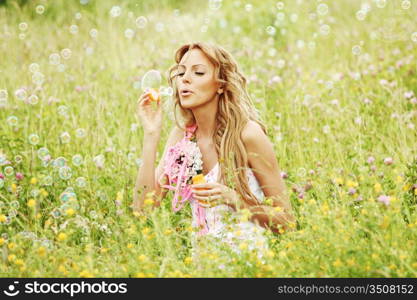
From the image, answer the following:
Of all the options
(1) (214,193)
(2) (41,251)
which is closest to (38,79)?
(1) (214,193)

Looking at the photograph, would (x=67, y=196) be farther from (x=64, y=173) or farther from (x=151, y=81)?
(x=151, y=81)

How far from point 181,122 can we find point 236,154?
43 cm

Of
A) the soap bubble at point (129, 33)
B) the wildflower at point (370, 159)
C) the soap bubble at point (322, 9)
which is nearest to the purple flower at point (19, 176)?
the wildflower at point (370, 159)

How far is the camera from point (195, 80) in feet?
9.76

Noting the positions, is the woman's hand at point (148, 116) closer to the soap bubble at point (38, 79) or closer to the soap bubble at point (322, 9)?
the soap bubble at point (38, 79)

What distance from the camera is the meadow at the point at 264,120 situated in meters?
2.41

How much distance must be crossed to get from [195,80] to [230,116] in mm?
239

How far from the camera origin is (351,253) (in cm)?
225

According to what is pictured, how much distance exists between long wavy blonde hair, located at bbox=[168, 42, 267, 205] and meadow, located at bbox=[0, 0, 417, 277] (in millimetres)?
290

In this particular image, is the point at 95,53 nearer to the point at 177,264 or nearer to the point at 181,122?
the point at 181,122

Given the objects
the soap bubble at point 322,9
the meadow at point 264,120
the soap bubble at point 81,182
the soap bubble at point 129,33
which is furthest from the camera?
the soap bubble at point 322,9

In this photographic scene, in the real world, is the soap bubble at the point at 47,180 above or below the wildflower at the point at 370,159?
below

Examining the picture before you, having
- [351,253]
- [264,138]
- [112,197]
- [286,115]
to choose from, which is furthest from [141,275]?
[286,115]

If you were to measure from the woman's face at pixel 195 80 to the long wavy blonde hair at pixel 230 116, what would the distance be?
1.2 inches
